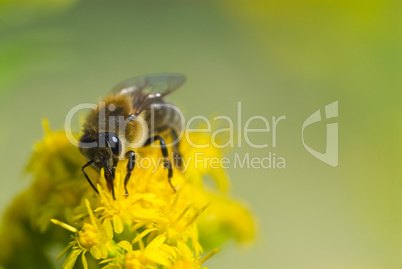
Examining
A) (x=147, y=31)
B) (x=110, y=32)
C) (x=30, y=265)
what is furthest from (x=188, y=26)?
(x=30, y=265)

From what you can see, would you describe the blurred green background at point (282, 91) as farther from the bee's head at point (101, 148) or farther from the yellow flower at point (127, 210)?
the bee's head at point (101, 148)

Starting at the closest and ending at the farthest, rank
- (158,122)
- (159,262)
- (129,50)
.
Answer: (159,262) < (158,122) < (129,50)

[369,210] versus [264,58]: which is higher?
[264,58]

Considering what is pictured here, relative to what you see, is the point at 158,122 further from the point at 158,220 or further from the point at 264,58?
the point at 264,58

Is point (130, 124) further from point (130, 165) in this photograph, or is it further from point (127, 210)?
point (127, 210)

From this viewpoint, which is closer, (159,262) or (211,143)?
(159,262)
